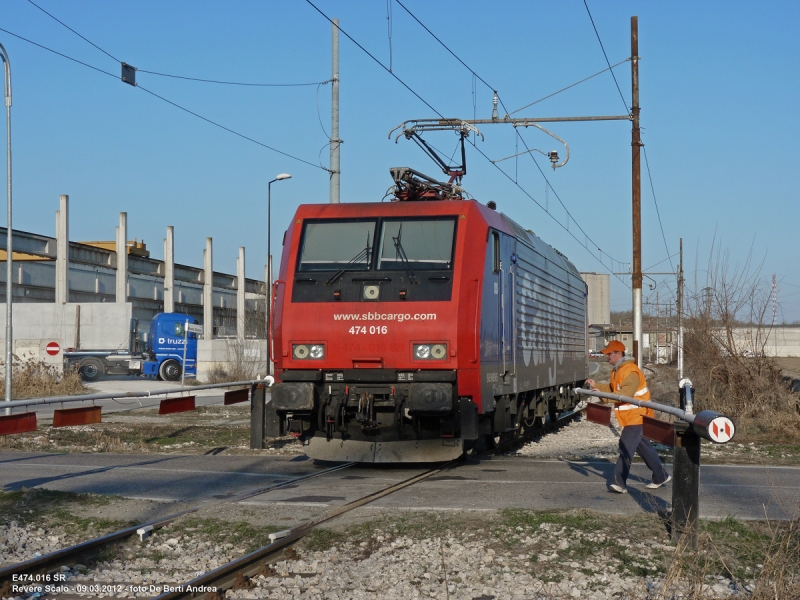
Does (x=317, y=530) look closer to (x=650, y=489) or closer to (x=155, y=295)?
(x=650, y=489)

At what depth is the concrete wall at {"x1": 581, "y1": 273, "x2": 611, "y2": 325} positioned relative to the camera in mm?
75062

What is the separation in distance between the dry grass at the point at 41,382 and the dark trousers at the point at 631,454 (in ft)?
72.0

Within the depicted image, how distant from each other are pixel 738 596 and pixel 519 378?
7775mm

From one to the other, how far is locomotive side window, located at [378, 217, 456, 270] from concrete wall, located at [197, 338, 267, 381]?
2731 centimetres

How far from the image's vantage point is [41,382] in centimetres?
2872

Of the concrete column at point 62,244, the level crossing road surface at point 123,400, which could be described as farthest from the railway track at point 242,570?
the concrete column at point 62,244

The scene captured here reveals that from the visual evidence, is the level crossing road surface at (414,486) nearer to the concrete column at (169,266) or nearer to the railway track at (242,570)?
the railway track at (242,570)

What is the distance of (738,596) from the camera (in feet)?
17.7

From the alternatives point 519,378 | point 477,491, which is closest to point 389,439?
point 477,491

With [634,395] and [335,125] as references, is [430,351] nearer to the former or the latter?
[634,395]

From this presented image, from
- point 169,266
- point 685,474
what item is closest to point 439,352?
point 685,474

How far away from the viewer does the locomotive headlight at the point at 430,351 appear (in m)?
10.8

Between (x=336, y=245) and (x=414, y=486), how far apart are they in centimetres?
315

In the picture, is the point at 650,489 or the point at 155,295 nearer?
the point at 650,489
